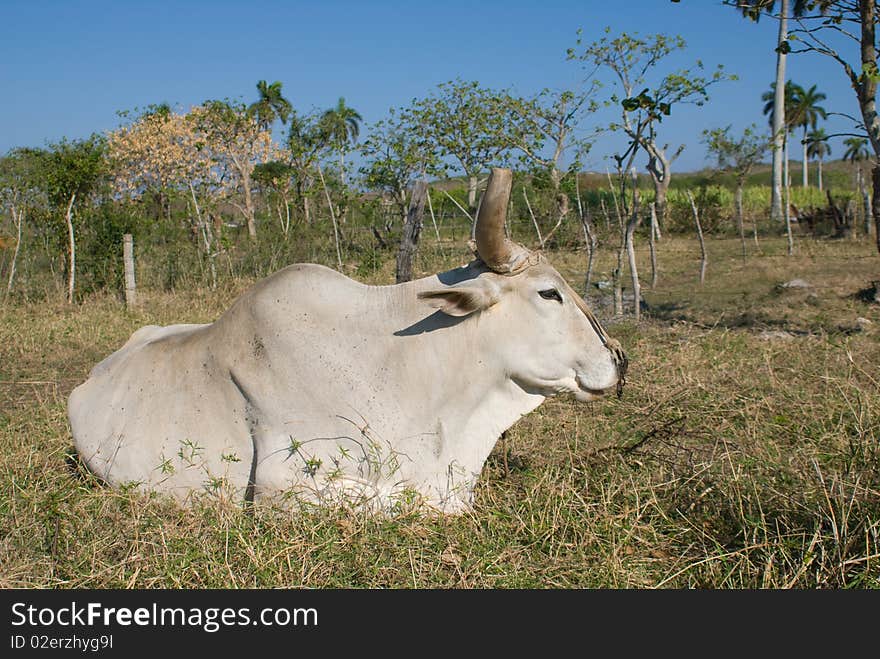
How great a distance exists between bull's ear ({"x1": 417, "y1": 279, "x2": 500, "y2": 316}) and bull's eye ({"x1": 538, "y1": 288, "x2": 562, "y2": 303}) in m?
0.20

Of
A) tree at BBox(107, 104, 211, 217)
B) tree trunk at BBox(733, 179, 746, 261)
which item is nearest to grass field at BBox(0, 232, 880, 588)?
tree trunk at BBox(733, 179, 746, 261)

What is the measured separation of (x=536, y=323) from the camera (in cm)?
332

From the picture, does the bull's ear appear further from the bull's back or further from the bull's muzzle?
the bull's back

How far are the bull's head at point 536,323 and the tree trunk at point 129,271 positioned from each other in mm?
8205

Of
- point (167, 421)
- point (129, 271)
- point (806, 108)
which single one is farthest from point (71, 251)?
point (806, 108)

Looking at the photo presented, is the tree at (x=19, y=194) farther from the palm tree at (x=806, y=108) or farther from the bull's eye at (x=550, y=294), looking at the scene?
the palm tree at (x=806, y=108)

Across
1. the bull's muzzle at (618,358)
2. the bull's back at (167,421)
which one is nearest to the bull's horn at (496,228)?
the bull's muzzle at (618,358)

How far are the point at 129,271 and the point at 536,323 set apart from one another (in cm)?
853

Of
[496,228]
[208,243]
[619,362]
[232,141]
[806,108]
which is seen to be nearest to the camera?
[496,228]

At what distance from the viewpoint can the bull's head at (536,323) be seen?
324cm

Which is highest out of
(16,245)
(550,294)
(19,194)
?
(19,194)

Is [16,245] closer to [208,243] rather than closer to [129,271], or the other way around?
[129,271]

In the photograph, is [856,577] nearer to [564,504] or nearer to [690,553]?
[690,553]

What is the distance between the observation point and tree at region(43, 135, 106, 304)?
10.8 m
